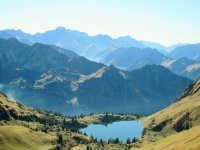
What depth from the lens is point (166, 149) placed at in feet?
629

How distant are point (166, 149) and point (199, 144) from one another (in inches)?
1653

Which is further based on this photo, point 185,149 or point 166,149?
point 166,149

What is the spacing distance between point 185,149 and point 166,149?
35365 millimetres

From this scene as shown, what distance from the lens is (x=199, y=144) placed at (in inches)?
5960

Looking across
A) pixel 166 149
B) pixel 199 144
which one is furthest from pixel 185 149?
pixel 166 149

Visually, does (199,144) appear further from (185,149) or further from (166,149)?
(166,149)

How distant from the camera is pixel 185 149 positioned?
157 metres

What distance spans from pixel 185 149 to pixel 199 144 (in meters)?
7.83

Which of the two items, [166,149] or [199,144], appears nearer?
[199,144]
